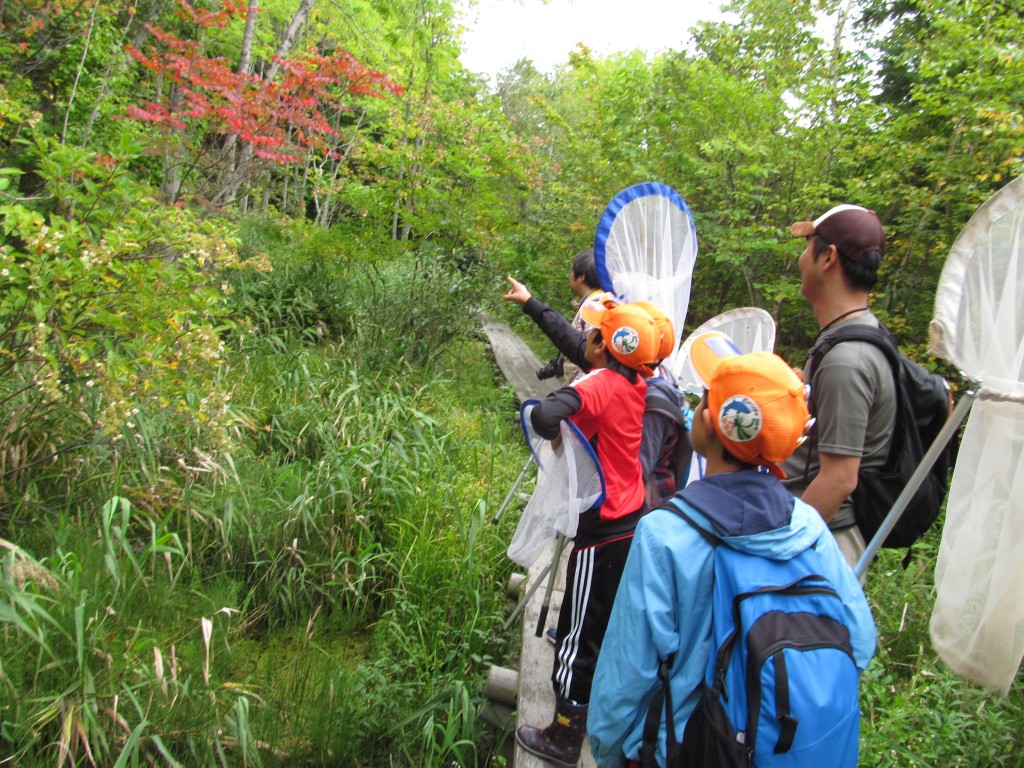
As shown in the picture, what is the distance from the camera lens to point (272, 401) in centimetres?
527

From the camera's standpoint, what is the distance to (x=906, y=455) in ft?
6.91

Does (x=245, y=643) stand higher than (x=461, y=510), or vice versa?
(x=461, y=510)

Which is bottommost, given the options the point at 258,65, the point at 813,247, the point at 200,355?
the point at 200,355

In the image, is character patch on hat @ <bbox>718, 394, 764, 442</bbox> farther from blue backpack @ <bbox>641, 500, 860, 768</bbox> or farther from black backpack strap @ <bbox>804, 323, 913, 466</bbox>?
black backpack strap @ <bbox>804, 323, 913, 466</bbox>

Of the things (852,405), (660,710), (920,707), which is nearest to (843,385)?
(852,405)

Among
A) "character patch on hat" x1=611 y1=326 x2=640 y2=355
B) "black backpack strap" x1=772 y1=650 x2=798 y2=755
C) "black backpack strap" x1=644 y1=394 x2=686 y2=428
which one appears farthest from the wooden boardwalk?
"black backpack strap" x1=772 y1=650 x2=798 y2=755

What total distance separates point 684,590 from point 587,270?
9.10 feet

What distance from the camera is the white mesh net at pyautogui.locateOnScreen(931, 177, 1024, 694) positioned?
167cm

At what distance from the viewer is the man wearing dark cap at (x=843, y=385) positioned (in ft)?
6.46

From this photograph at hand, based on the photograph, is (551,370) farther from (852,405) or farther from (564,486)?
(852,405)

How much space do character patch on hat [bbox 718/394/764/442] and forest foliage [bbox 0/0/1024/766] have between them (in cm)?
170

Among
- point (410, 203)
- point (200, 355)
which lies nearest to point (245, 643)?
point (200, 355)

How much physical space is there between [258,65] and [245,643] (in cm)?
1475

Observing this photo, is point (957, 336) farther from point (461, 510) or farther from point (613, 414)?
point (461, 510)
